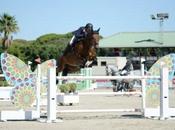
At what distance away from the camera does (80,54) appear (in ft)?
48.6

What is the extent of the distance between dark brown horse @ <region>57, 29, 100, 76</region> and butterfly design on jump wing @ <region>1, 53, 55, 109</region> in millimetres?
4194

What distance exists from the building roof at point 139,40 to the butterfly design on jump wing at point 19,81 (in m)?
49.3

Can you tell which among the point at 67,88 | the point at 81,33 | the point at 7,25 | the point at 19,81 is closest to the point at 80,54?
the point at 81,33

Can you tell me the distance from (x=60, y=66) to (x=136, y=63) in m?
42.6

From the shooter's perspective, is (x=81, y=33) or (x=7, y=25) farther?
(x=7, y=25)

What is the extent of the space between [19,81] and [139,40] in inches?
2084

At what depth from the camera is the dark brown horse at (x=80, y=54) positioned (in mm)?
14344

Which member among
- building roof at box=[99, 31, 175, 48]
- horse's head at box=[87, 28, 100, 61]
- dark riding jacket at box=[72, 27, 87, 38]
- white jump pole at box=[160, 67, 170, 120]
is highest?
building roof at box=[99, 31, 175, 48]

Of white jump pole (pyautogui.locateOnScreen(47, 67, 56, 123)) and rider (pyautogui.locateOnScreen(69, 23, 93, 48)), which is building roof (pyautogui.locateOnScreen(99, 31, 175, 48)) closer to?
rider (pyautogui.locateOnScreen(69, 23, 93, 48))

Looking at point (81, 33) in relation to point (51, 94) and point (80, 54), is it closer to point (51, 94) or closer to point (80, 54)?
point (80, 54)

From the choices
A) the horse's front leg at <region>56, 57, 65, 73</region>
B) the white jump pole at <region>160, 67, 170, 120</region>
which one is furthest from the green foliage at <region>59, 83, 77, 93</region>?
the white jump pole at <region>160, 67, 170, 120</region>

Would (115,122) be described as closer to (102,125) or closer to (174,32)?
(102,125)

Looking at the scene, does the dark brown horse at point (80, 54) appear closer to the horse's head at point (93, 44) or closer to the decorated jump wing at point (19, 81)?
the horse's head at point (93, 44)

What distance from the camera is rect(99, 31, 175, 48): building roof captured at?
59.7 m
